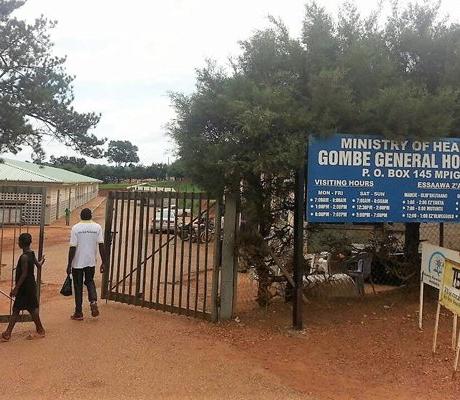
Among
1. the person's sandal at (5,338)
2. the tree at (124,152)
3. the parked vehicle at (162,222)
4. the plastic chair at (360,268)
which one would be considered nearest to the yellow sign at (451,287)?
the plastic chair at (360,268)

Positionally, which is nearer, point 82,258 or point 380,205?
point 380,205

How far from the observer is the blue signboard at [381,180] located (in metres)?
6.13

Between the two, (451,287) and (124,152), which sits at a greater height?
(124,152)

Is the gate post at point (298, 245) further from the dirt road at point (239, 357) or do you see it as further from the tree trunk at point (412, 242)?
the tree trunk at point (412, 242)

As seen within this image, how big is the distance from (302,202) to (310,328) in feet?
5.40

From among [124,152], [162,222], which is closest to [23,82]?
[162,222]

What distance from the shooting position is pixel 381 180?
625cm

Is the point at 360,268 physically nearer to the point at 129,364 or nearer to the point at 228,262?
the point at 228,262

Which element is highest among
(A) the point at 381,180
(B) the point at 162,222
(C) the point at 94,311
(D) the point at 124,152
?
(D) the point at 124,152

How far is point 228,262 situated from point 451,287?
8.98 ft

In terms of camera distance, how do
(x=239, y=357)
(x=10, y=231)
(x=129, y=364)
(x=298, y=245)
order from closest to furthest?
(x=129, y=364) → (x=239, y=357) → (x=298, y=245) → (x=10, y=231)

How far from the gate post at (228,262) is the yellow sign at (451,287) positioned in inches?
101

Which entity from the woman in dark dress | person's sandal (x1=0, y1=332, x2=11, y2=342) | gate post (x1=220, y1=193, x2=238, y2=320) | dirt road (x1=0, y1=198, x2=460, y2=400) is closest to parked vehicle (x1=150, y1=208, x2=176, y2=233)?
gate post (x1=220, y1=193, x2=238, y2=320)

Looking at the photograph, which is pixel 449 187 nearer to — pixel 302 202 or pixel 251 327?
pixel 302 202
